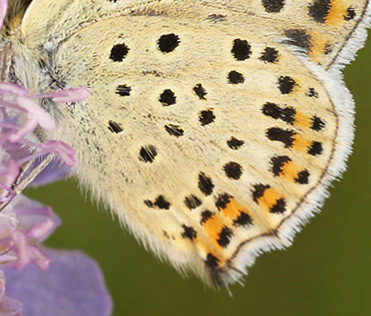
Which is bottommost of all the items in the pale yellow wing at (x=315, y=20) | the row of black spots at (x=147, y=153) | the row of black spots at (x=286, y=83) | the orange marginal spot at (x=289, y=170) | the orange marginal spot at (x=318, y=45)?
the row of black spots at (x=147, y=153)

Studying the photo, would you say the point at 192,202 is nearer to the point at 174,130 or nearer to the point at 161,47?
the point at 174,130

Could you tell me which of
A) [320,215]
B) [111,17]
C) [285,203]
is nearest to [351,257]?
[320,215]

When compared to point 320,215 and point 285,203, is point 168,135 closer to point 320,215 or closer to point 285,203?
point 285,203

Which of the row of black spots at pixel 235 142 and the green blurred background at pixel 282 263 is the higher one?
the row of black spots at pixel 235 142

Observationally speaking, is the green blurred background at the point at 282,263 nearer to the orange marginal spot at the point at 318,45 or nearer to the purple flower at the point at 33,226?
the purple flower at the point at 33,226

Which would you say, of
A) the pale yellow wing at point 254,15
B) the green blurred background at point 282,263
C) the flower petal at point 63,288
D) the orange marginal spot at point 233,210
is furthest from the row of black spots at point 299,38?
the green blurred background at point 282,263

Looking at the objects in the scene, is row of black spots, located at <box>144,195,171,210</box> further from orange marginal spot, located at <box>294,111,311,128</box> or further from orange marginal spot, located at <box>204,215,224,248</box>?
orange marginal spot, located at <box>294,111,311,128</box>

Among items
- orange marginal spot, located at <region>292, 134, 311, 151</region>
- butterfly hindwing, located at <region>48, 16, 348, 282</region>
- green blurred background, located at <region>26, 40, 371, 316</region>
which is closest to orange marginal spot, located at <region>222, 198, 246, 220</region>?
butterfly hindwing, located at <region>48, 16, 348, 282</region>
